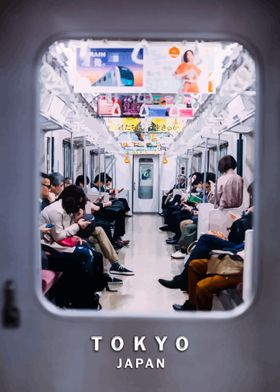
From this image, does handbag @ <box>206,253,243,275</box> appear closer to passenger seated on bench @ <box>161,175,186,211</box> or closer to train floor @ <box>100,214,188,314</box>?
train floor @ <box>100,214,188,314</box>

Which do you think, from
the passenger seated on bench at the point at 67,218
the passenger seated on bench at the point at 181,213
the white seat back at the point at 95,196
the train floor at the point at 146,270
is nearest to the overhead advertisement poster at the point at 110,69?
the passenger seated on bench at the point at 67,218

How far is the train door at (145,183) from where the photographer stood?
6.13 metres

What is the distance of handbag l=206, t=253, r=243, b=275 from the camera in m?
3.23

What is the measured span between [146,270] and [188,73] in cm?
344

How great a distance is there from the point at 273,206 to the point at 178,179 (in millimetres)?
4289

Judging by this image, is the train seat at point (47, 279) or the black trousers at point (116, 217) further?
the black trousers at point (116, 217)

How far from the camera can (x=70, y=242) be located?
3.76 metres

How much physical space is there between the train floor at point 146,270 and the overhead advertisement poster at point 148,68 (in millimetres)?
1172

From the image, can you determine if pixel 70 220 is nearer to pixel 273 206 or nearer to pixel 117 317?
pixel 117 317

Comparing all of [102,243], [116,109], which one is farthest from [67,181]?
[116,109]

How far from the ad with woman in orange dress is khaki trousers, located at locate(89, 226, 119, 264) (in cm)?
214

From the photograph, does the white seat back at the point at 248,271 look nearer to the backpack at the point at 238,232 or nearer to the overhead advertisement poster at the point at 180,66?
the overhead advertisement poster at the point at 180,66

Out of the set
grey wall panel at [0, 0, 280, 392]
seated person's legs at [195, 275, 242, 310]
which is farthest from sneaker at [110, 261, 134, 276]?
grey wall panel at [0, 0, 280, 392]

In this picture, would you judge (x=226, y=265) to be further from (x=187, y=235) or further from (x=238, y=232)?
(x=187, y=235)
